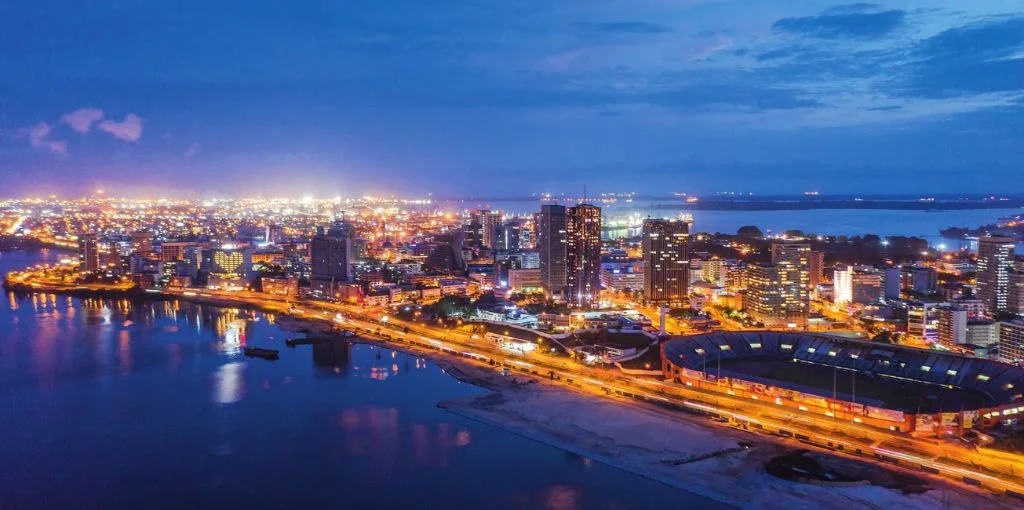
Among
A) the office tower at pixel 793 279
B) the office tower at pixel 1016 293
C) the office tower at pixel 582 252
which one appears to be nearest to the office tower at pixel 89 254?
the office tower at pixel 582 252

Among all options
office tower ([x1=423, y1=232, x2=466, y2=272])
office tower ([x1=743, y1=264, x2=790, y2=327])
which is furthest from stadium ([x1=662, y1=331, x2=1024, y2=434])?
office tower ([x1=423, y1=232, x2=466, y2=272])

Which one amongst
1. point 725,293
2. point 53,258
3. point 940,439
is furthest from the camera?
point 53,258

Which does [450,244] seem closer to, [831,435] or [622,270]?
[622,270]

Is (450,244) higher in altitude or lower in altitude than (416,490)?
higher

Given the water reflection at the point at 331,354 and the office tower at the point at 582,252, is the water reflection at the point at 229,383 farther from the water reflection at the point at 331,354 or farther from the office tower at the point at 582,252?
the office tower at the point at 582,252

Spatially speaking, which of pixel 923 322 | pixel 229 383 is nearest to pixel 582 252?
A: pixel 923 322

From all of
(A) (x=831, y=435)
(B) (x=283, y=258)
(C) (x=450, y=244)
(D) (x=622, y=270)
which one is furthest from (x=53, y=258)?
(A) (x=831, y=435)

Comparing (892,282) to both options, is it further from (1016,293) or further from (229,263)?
(229,263)
